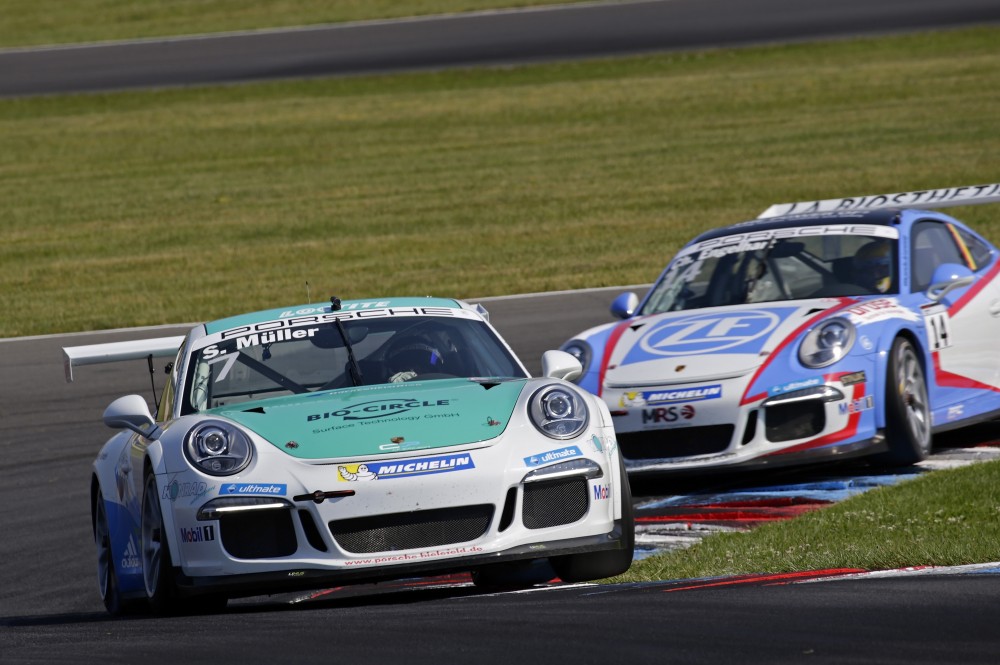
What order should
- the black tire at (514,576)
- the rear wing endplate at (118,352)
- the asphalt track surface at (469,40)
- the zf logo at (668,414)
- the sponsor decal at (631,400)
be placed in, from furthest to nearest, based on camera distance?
the asphalt track surface at (469,40) → the sponsor decal at (631,400) → the zf logo at (668,414) → the rear wing endplate at (118,352) → the black tire at (514,576)

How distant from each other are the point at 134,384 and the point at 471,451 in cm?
720

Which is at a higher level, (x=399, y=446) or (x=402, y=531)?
(x=399, y=446)

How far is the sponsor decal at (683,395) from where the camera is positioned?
884cm

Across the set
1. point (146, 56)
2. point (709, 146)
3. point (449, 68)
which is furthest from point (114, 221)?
point (146, 56)

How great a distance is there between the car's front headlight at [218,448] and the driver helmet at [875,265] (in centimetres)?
469

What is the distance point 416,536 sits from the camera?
19.5 feet

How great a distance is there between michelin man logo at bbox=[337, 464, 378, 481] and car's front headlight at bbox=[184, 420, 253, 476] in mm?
351

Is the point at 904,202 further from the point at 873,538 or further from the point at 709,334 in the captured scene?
the point at 873,538

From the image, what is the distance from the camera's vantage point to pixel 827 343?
900 centimetres

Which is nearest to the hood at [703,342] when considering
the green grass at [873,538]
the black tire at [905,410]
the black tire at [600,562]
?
the black tire at [905,410]

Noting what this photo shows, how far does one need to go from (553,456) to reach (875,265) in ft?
14.2

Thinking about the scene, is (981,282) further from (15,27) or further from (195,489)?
(15,27)

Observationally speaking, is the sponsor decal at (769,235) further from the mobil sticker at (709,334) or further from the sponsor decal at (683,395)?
the sponsor decal at (683,395)

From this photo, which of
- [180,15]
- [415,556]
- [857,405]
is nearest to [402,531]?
[415,556]
